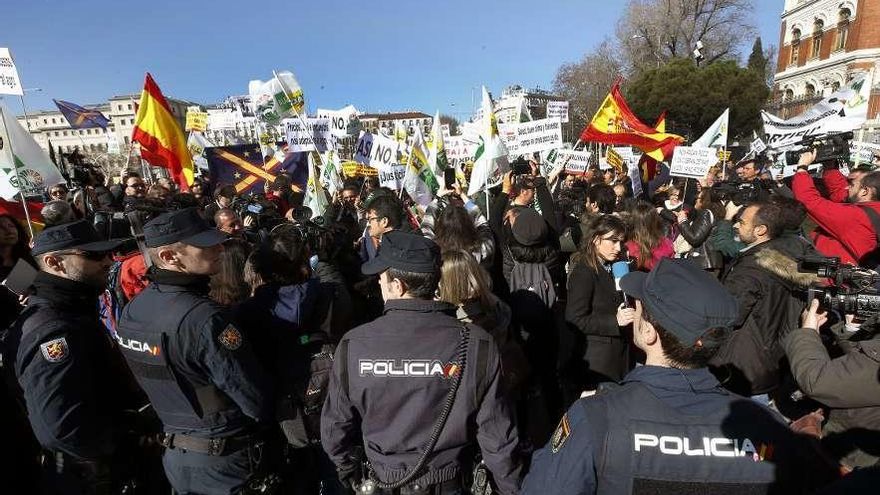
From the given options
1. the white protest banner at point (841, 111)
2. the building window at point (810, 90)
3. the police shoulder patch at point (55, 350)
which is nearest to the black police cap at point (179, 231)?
the police shoulder patch at point (55, 350)

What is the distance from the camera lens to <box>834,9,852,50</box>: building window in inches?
1265

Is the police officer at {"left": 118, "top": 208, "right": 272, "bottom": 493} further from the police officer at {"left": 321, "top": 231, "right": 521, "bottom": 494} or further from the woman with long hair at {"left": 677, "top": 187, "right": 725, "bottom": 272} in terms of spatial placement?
the woman with long hair at {"left": 677, "top": 187, "right": 725, "bottom": 272}

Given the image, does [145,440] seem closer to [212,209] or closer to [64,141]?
[212,209]

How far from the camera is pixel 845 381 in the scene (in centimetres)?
204

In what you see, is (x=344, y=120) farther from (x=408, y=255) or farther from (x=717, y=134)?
(x=408, y=255)

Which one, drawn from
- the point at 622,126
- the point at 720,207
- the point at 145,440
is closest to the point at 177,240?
the point at 145,440

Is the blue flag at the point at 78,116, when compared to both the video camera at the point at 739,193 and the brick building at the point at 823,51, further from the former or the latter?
the brick building at the point at 823,51

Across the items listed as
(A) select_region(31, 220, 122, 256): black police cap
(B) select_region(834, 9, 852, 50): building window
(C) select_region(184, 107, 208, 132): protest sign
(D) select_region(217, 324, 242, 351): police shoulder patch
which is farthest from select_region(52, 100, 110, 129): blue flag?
(B) select_region(834, 9, 852, 50): building window

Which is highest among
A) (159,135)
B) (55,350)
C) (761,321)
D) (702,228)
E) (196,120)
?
(196,120)

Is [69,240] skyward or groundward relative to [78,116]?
groundward

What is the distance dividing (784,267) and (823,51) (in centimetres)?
4410

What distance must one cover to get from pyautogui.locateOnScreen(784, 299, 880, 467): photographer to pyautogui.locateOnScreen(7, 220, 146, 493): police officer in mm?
3586

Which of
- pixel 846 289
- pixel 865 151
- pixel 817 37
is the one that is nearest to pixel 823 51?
pixel 817 37

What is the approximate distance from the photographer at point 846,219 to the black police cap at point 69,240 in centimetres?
539
